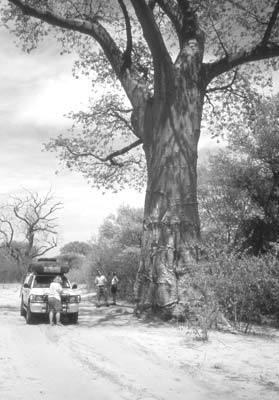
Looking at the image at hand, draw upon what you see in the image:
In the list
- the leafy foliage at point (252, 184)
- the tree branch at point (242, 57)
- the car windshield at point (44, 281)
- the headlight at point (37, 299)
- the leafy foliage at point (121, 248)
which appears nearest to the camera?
the headlight at point (37, 299)

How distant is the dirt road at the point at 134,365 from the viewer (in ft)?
20.6

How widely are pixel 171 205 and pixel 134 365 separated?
7001 millimetres

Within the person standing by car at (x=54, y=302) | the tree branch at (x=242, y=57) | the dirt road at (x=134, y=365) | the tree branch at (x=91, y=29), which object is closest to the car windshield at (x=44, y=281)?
the person standing by car at (x=54, y=302)

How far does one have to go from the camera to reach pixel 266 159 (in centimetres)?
2011

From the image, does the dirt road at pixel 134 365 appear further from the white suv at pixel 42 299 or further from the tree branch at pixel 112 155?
the tree branch at pixel 112 155

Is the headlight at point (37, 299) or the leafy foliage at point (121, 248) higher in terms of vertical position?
the leafy foliage at point (121, 248)

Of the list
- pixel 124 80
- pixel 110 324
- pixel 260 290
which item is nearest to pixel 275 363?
pixel 260 290

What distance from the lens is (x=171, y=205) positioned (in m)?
14.4

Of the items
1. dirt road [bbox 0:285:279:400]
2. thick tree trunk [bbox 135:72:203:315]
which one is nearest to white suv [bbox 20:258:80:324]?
dirt road [bbox 0:285:279:400]

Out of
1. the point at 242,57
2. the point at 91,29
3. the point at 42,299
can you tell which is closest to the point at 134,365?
the point at 42,299

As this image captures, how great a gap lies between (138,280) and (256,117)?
31.5ft

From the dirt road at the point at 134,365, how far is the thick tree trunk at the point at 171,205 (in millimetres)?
1699

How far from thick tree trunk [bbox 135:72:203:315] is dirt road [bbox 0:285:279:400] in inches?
66.9

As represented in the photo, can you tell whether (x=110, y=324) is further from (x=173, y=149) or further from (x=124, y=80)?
(x=124, y=80)
